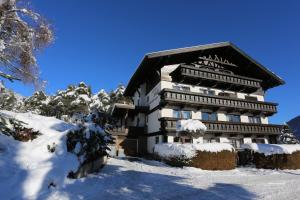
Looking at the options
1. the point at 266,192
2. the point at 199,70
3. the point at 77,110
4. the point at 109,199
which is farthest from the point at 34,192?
the point at 77,110

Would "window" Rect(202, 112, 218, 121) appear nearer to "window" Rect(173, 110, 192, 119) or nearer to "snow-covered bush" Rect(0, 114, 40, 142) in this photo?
"window" Rect(173, 110, 192, 119)

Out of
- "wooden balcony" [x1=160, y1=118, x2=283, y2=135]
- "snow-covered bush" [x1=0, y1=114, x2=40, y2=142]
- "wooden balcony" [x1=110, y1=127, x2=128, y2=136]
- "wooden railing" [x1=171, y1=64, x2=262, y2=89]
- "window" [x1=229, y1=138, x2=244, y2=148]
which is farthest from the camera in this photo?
"wooden balcony" [x1=110, y1=127, x2=128, y2=136]

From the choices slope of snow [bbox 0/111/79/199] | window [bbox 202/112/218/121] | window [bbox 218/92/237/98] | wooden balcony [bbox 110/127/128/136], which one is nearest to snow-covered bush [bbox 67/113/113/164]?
slope of snow [bbox 0/111/79/199]

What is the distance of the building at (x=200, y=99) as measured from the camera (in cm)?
2667

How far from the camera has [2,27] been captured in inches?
389

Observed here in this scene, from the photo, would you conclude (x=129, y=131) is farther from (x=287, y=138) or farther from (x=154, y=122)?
(x=287, y=138)

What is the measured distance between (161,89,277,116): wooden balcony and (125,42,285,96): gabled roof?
14.9ft

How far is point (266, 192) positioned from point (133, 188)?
584cm

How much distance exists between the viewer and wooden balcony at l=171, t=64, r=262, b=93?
27938 millimetres

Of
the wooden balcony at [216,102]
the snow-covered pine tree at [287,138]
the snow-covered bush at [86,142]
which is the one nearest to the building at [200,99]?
the wooden balcony at [216,102]

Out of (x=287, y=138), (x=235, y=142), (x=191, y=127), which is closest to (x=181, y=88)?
(x=191, y=127)

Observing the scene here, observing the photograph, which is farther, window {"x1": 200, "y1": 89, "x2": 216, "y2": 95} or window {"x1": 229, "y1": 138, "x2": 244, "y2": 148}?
window {"x1": 200, "y1": 89, "x2": 216, "y2": 95}

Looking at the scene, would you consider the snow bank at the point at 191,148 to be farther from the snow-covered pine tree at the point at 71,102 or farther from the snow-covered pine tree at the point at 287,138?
the snow-covered pine tree at the point at 287,138

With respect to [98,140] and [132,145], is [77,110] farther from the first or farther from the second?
[98,140]
